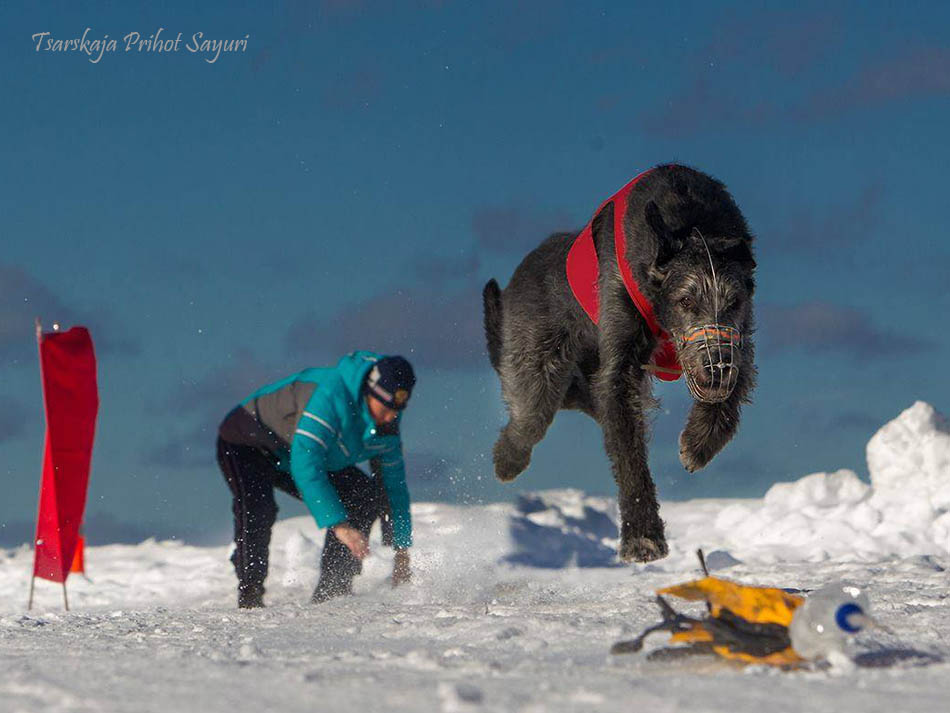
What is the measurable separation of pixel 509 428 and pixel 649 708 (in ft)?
14.4

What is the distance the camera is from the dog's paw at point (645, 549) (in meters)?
5.20

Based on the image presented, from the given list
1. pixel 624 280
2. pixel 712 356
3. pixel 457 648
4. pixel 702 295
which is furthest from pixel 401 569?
pixel 457 648

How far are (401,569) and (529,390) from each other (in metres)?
1.54

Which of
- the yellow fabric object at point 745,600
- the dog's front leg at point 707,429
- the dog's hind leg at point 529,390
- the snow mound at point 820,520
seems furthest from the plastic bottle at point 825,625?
the snow mound at point 820,520

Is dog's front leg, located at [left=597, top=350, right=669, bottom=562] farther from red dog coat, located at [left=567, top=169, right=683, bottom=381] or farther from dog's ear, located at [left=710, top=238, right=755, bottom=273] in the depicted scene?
dog's ear, located at [left=710, top=238, right=755, bottom=273]

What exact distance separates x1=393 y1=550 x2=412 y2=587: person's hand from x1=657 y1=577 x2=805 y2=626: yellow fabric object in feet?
13.6

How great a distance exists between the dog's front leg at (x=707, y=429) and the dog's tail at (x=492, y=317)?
1627mm

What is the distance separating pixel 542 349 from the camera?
6449 mm

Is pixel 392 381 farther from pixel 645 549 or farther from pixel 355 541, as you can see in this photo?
pixel 645 549

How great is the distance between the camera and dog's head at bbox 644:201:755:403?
16.7 feet

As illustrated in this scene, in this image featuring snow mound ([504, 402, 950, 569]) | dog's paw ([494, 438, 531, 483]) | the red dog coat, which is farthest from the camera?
snow mound ([504, 402, 950, 569])

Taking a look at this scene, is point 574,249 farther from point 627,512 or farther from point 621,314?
point 627,512

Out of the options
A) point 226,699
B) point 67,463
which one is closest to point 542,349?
point 226,699

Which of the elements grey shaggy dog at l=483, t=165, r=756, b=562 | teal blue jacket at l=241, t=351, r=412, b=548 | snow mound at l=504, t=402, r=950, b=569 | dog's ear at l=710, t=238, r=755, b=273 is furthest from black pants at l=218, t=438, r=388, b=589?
snow mound at l=504, t=402, r=950, b=569
